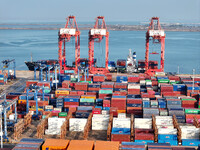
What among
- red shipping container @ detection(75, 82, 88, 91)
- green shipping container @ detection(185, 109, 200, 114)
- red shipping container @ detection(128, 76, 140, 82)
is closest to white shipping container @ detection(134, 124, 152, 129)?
green shipping container @ detection(185, 109, 200, 114)

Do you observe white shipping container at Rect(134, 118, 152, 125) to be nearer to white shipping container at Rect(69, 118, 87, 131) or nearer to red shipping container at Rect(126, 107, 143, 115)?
red shipping container at Rect(126, 107, 143, 115)

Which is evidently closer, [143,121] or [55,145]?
[55,145]

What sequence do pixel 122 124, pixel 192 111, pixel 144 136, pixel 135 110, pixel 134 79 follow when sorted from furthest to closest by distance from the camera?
1. pixel 134 79
2. pixel 135 110
3. pixel 192 111
4. pixel 122 124
5. pixel 144 136

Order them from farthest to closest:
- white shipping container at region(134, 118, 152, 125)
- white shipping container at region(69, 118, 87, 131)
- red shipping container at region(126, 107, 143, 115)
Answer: red shipping container at region(126, 107, 143, 115), white shipping container at region(69, 118, 87, 131), white shipping container at region(134, 118, 152, 125)

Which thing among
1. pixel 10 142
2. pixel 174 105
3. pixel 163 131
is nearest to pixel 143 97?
pixel 174 105

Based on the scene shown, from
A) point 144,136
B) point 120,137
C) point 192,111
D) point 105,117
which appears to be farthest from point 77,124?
point 192,111

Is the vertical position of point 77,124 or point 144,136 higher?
point 144,136

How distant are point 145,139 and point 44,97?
46.5ft

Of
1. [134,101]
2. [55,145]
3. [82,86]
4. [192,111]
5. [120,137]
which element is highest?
[82,86]

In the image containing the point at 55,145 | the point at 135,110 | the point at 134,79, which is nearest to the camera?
the point at 55,145

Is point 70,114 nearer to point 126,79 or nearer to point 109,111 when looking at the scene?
point 109,111

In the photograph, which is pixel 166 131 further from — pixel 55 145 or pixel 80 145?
pixel 55 145

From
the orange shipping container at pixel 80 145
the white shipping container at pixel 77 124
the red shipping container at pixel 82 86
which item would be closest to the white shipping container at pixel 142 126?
the white shipping container at pixel 77 124

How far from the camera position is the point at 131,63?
59.8 m
